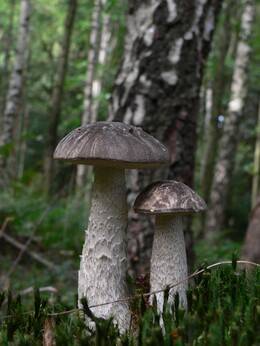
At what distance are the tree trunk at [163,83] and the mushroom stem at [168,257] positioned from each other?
1575 millimetres

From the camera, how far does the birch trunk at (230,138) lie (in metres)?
11.2

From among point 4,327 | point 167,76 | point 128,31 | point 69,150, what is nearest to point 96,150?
point 69,150

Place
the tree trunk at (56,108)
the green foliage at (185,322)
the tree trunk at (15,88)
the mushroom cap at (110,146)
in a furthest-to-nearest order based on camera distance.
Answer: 1. the tree trunk at (15,88)
2. the tree trunk at (56,108)
3. the mushroom cap at (110,146)
4. the green foliage at (185,322)

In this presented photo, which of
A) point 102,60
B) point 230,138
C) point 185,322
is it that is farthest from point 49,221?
point 102,60

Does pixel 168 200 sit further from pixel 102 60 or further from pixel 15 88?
pixel 102 60

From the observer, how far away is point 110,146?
176cm

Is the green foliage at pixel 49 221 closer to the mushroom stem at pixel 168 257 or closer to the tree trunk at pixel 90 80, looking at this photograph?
the tree trunk at pixel 90 80

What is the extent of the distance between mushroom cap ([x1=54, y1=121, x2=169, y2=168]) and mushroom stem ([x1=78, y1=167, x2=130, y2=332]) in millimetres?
180

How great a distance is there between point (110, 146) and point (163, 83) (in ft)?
6.54

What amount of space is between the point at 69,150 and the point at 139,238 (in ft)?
6.54

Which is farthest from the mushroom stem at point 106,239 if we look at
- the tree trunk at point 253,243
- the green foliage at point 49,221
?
the green foliage at point 49,221

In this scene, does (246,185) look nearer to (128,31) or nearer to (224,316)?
(128,31)

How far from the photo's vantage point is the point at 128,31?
386cm

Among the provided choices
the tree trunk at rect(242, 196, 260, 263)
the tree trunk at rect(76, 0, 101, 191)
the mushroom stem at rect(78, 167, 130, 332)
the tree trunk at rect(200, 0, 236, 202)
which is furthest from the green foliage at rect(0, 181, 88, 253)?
the mushroom stem at rect(78, 167, 130, 332)
